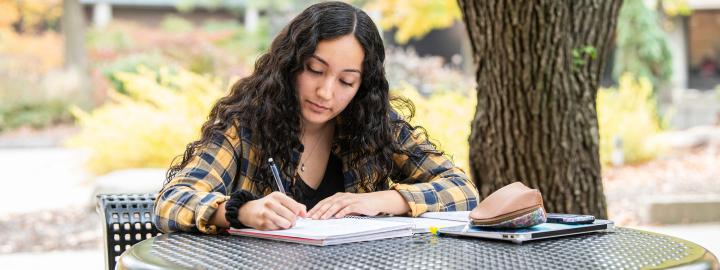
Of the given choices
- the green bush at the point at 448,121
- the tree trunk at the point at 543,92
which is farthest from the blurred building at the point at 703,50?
the tree trunk at the point at 543,92

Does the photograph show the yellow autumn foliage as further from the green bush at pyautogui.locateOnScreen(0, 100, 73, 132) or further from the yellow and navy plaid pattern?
the yellow and navy plaid pattern

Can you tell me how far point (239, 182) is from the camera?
9.03 ft

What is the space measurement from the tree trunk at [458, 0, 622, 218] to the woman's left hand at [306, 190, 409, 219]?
1.43m

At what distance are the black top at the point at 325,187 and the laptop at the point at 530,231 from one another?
0.62 m

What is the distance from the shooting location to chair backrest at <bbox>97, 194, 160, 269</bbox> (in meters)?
2.83

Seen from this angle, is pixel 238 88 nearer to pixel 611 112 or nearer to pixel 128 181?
pixel 128 181

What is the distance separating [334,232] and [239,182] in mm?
655

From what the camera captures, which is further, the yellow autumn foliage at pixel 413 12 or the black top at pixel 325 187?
the yellow autumn foliage at pixel 413 12

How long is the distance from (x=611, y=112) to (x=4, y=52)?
1701 cm

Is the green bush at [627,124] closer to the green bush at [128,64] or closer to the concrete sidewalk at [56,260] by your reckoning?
the concrete sidewalk at [56,260]

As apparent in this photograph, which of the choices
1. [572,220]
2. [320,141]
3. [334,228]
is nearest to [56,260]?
[320,141]

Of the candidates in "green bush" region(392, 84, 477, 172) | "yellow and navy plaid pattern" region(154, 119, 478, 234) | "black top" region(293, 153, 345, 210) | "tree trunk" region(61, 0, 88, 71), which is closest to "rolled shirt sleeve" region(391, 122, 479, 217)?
"yellow and navy plaid pattern" region(154, 119, 478, 234)

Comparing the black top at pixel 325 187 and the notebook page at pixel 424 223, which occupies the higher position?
the black top at pixel 325 187

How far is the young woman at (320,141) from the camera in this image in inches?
103
